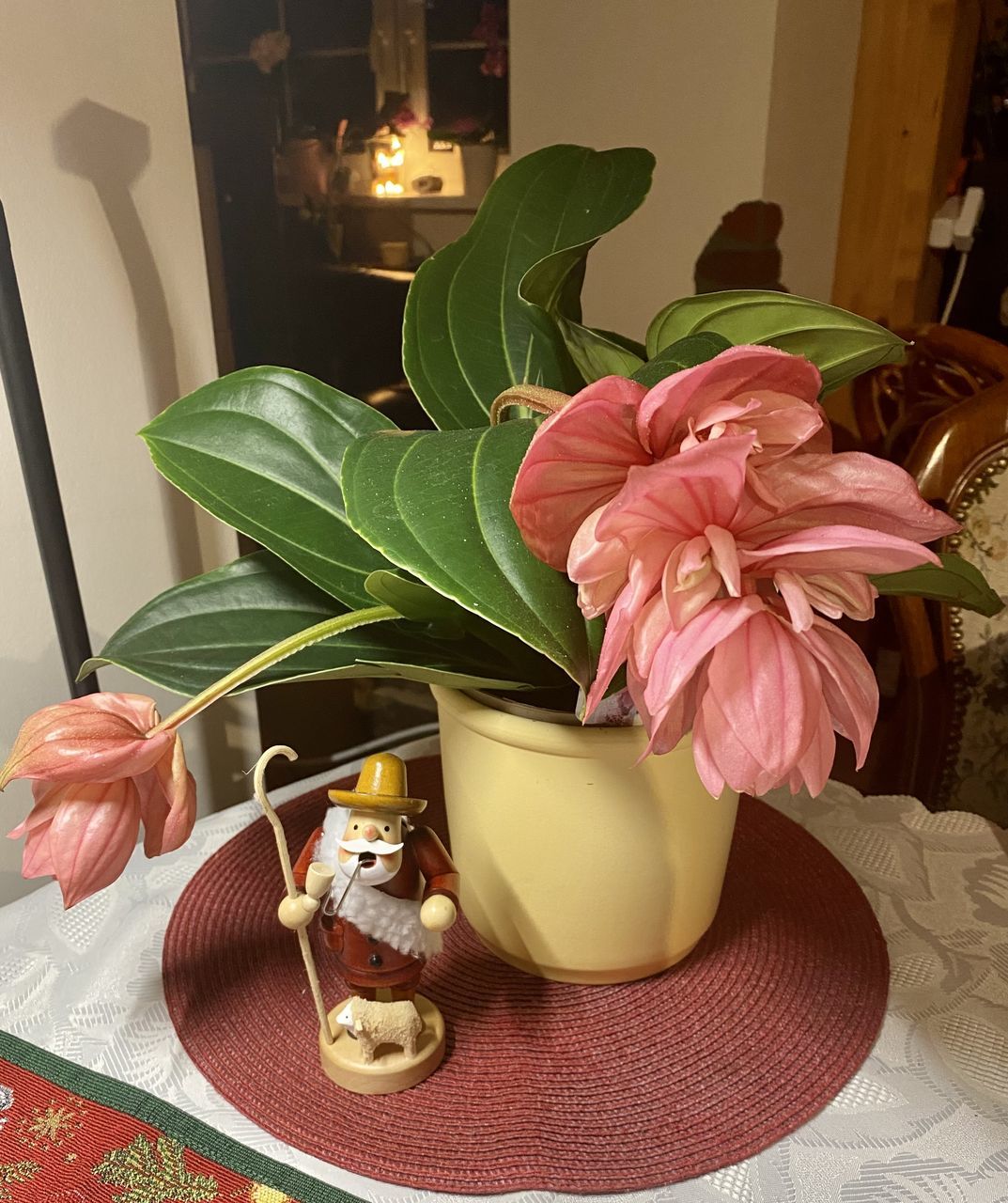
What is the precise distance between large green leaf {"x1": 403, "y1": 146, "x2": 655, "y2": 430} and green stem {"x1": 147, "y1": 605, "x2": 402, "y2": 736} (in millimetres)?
124

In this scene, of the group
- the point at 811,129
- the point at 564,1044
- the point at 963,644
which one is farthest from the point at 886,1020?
the point at 811,129

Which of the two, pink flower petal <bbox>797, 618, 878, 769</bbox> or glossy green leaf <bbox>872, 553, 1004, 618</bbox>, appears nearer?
pink flower petal <bbox>797, 618, 878, 769</bbox>

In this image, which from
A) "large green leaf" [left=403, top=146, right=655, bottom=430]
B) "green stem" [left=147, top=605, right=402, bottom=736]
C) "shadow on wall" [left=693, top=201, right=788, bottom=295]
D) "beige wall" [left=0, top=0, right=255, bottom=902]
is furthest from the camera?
"shadow on wall" [left=693, top=201, right=788, bottom=295]

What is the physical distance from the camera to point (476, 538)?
37 cm

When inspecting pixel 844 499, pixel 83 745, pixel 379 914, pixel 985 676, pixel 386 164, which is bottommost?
pixel 985 676

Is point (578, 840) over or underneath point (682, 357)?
underneath

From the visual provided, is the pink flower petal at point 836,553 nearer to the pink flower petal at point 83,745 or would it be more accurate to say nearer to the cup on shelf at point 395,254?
the pink flower petal at point 83,745

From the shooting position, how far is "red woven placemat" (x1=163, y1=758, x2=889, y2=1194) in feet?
1.49

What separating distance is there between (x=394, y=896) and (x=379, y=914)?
0.03 feet

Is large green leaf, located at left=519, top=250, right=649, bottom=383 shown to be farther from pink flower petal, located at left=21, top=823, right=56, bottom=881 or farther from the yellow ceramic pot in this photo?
pink flower petal, located at left=21, top=823, right=56, bottom=881

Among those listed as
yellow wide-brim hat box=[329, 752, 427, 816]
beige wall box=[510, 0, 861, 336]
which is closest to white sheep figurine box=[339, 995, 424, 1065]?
yellow wide-brim hat box=[329, 752, 427, 816]

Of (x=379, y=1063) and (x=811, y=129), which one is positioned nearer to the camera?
(x=379, y=1063)

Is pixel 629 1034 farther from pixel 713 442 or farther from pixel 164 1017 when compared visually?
pixel 713 442

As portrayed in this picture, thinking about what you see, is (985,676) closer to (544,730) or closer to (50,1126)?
(544,730)
